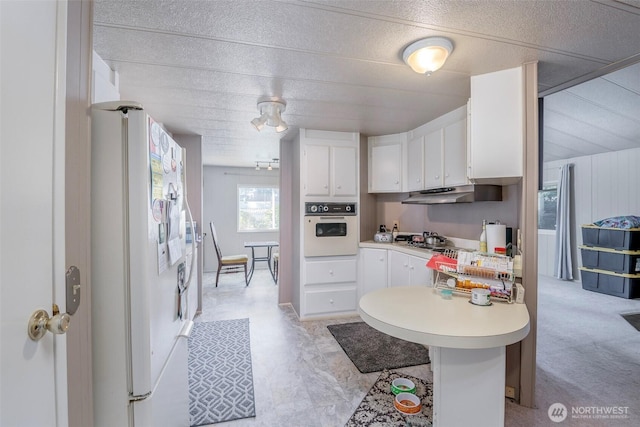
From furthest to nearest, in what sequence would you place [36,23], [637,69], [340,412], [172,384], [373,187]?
1. [373,187]
2. [637,69]
3. [340,412]
4. [172,384]
5. [36,23]

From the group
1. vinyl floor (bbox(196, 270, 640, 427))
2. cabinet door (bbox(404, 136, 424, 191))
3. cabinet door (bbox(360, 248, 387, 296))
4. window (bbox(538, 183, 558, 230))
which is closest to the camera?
vinyl floor (bbox(196, 270, 640, 427))

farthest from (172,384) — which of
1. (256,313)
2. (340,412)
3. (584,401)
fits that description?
(584,401)

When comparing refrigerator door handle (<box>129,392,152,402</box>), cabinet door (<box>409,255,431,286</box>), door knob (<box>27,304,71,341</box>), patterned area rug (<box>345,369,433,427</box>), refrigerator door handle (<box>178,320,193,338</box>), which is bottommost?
patterned area rug (<box>345,369,433,427</box>)

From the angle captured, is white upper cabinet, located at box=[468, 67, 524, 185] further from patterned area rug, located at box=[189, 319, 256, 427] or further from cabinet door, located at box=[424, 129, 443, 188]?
patterned area rug, located at box=[189, 319, 256, 427]

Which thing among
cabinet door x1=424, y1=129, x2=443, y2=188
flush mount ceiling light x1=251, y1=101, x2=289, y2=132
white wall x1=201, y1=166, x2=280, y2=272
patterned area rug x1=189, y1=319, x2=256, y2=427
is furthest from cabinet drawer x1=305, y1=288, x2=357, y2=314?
white wall x1=201, y1=166, x2=280, y2=272

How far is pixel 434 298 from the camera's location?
1628mm

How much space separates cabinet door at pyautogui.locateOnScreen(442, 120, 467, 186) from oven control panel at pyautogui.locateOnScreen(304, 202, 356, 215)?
1.13 meters

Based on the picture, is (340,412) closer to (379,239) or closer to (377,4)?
(379,239)

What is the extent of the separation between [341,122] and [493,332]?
2470 millimetres

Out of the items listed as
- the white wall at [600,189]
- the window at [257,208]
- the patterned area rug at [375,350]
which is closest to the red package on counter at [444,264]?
the patterned area rug at [375,350]

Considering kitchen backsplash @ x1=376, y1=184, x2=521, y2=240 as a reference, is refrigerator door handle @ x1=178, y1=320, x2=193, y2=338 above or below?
below

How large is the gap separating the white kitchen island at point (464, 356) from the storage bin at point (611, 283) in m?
4.31

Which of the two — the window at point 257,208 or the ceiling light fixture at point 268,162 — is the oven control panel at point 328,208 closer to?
the ceiling light fixture at point 268,162

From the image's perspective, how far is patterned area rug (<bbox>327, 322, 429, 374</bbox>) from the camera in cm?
242
